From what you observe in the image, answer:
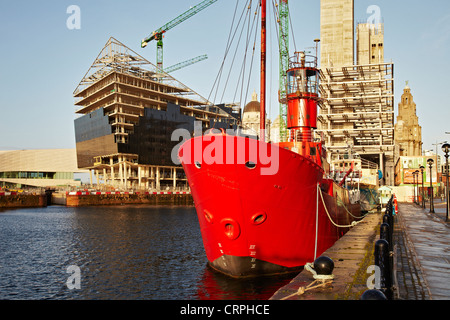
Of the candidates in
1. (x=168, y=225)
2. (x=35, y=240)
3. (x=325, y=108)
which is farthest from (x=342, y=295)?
(x=325, y=108)

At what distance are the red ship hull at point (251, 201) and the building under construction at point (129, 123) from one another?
77.3m

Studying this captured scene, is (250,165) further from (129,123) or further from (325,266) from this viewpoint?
(129,123)

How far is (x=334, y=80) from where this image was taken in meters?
82.0

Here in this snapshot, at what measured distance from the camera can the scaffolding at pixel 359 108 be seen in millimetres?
75500

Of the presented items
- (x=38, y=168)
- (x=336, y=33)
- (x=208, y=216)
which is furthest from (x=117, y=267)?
(x=38, y=168)

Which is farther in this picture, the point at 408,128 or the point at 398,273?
the point at 408,128

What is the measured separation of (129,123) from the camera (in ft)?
316

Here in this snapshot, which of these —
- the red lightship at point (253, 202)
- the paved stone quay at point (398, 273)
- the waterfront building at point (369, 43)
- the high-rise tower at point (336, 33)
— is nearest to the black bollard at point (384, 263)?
the paved stone quay at point (398, 273)

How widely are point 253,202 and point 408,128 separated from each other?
589ft

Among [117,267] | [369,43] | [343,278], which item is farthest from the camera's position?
[369,43]

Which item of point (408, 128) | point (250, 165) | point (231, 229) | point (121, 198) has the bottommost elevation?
point (121, 198)

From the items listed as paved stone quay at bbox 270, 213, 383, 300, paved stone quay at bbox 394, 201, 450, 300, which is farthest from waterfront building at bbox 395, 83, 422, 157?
paved stone quay at bbox 270, 213, 383, 300

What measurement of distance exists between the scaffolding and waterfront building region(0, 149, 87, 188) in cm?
8351

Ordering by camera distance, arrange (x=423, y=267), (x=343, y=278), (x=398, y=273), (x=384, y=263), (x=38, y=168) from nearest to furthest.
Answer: (x=384, y=263), (x=343, y=278), (x=398, y=273), (x=423, y=267), (x=38, y=168)
